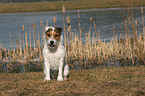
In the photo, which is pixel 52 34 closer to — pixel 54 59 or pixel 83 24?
pixel 54 59

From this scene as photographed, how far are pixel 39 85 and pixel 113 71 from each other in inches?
109

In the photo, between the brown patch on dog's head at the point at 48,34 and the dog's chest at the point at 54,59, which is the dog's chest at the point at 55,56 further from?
the brown patch on dog's head at the point at 48,34

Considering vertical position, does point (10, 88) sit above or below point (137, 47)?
below

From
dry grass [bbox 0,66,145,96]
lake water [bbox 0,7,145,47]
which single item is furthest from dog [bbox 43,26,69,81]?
lake water [bbox 0,7,145,47]

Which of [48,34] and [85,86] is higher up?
[48,34]

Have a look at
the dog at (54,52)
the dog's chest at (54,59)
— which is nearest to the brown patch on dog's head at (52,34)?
the dog at (54,52)

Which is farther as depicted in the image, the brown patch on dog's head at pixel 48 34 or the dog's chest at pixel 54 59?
the dog's chest at pixel 54 59

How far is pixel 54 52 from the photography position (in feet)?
21.5

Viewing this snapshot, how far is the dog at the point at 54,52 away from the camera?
6164mm

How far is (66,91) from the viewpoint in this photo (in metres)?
5.89

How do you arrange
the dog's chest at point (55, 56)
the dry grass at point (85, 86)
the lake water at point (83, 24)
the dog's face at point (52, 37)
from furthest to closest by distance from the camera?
→ the lake water at point (83, 24)
the dog's chest at point (55, 56)
the dog's face at point (52, 37)
the dry grass at point (85, 86)

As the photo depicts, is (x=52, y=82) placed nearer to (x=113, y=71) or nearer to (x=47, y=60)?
(x=47, y=60)

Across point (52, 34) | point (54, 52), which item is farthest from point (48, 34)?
point (54, 52)

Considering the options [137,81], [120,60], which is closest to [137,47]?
[120,60]
